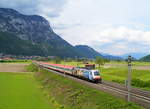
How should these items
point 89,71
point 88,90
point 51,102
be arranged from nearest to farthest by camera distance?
point 88,90, point 51,102, point 89,71

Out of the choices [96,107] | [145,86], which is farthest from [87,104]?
[145,86]

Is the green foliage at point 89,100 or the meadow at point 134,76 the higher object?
the meadow at point 134,76

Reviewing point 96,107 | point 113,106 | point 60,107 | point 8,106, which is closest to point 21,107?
point 8,106

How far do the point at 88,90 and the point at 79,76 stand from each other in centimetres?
2852

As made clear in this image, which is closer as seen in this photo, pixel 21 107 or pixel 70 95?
pixel 21 107

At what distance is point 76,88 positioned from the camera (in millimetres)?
39000

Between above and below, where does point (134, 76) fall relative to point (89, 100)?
above

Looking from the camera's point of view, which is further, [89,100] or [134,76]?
[134,76]

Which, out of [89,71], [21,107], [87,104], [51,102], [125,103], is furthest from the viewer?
[89,71]

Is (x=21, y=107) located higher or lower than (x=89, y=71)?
lower

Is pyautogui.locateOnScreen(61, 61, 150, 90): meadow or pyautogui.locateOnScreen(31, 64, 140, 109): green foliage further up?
pyautogui.locateOnScreen(61, 61, 150, 90): meadow

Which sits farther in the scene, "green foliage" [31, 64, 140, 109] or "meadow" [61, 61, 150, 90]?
"meadow" [61, 61, 150, 90]

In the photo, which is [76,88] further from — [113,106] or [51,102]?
[113,106]

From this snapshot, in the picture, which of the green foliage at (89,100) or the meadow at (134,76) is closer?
the green foliage at (89,100)
